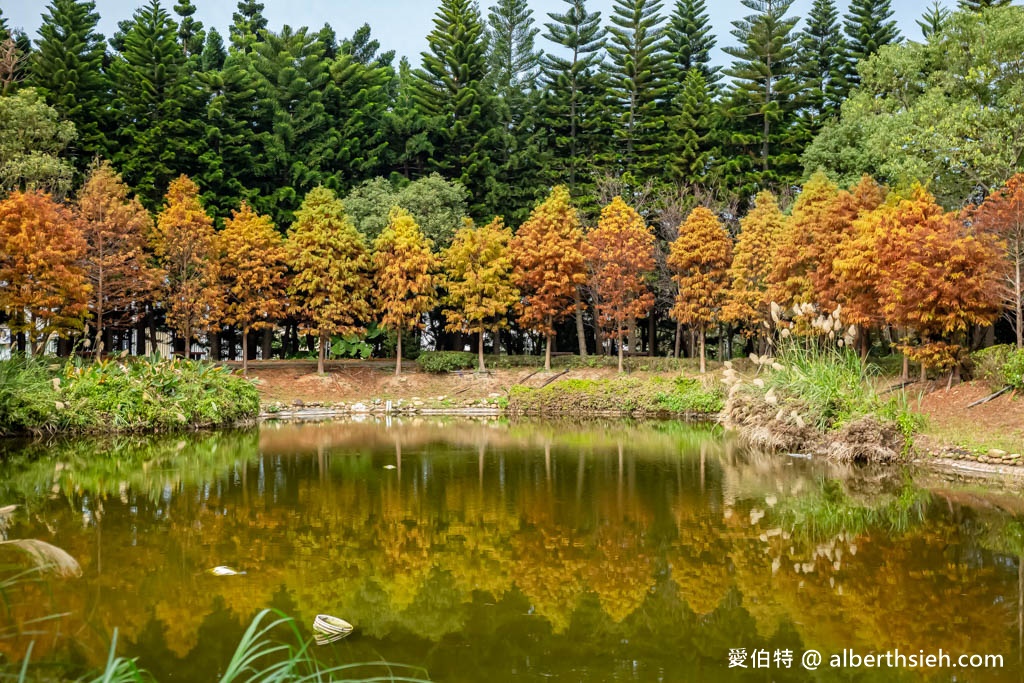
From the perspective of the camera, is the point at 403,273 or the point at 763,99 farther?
the point at 763,99

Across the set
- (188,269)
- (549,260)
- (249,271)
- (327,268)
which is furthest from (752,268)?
(188,269)

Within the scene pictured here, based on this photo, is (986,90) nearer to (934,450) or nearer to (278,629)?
(934,450)

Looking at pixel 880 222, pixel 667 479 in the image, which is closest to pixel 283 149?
pixel 880 222

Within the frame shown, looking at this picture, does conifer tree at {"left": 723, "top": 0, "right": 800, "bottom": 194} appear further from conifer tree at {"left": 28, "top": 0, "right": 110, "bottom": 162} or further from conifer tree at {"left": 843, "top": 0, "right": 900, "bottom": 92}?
conifer tree at {"left": 28, "top": 0, "right": 110, "bottom": 162}

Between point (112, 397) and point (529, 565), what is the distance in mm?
12938

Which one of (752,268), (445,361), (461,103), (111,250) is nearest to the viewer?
(111,250)

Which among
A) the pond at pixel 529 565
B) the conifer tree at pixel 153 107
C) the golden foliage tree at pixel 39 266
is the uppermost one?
the conifer tree at pixel 153 107

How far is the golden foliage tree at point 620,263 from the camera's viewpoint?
27.5 meters

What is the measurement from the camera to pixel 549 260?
28094 millimetres

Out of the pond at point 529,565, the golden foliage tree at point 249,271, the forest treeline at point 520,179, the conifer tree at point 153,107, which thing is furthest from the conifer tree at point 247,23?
the pond at point 529,565

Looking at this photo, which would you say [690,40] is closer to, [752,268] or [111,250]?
[752,268]

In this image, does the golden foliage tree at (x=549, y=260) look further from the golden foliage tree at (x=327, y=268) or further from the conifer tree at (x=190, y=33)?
the conifer tree at (x=190, y=33)

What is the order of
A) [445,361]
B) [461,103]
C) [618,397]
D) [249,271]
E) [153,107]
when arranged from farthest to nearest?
[461,103] → [153,107] → [445,361] → [249,271] → [618,397]

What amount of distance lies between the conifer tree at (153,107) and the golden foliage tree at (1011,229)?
89.9 ft
